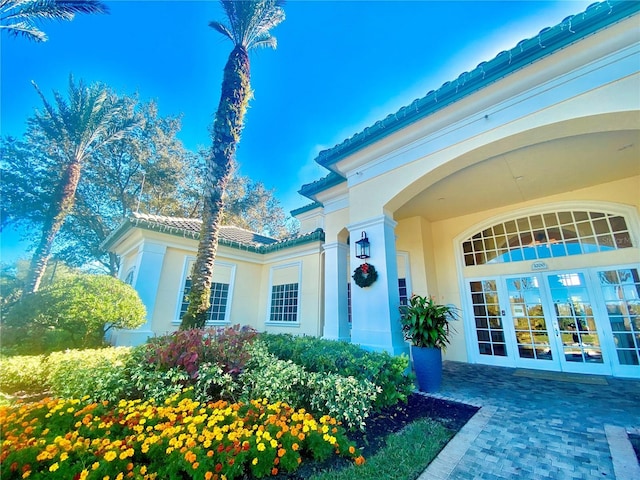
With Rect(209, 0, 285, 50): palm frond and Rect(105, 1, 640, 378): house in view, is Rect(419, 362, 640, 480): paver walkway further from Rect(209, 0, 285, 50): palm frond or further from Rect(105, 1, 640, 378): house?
Rect(209, 0, 285, 50): palm frond

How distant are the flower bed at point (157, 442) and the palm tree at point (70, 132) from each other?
973 cm

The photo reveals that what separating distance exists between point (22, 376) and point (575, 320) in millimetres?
11474

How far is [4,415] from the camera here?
2566 millimetres

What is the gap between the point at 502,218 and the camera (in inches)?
284

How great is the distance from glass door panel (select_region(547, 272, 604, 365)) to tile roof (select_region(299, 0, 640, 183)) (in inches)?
201

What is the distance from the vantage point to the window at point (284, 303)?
9469mm

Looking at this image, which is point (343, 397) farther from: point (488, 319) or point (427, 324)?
point (488, 319)

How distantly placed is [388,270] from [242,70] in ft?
21.6

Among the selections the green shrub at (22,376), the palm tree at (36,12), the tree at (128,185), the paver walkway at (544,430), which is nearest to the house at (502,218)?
the paver walkway at (544,430)

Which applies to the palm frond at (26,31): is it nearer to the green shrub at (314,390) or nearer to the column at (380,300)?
the column at (380,300)

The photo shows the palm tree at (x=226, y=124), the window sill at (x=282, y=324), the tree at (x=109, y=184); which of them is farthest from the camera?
the tree at (x=109, y=184)

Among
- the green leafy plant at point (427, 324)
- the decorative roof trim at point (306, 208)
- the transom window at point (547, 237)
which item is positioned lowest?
the green leafy plant at point (427, 324)

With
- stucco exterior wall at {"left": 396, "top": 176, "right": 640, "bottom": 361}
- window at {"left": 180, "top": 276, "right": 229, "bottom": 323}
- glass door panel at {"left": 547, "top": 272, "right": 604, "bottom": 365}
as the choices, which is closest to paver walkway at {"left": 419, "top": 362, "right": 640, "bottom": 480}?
glass door panel at {"left": 547, "top": 272, "right": 604, "bottom": 365}

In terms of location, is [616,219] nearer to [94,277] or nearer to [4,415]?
[4,415]
